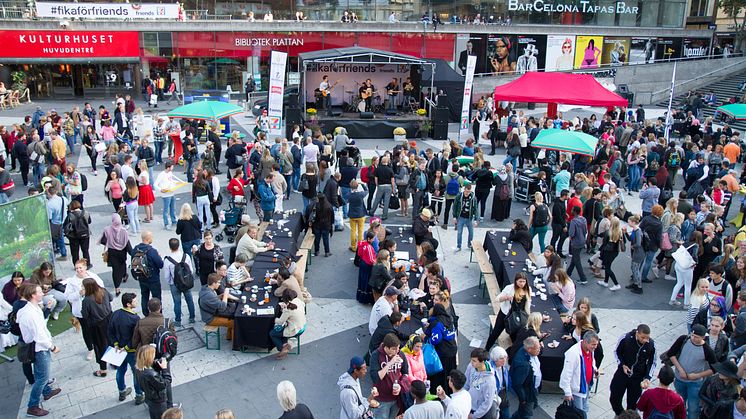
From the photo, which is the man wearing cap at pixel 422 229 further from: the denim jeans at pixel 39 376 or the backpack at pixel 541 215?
the denim jeans at pixel 39 376

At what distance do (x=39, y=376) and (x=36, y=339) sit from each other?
49 cm

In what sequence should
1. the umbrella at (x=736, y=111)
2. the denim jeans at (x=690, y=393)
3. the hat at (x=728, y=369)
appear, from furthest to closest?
the umbrella at (x=736, y=111) < the denim jeans at (x=690, y=393) < the hat at (x=728, y=369)

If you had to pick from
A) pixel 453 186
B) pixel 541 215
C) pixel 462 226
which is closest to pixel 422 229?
pixel 462 226

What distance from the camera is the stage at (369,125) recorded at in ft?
80.6

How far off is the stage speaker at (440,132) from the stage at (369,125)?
707 mm

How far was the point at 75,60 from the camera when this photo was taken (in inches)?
1240

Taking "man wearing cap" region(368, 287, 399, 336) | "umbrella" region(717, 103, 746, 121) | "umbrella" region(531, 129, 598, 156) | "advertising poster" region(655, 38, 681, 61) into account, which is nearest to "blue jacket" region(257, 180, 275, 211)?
"man wearing cap" region(368, 287, 399, 336)

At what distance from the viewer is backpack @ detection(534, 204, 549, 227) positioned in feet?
40.1

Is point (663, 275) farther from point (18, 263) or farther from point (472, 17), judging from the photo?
point (472, 17)

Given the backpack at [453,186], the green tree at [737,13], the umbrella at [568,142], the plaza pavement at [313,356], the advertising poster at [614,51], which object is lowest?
the plaza pavement at [313,356]

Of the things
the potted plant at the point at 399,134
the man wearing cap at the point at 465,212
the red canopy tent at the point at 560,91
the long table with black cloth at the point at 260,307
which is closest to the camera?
the long table with black cloth at the point at 260,307

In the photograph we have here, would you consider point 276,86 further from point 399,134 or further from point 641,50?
point 641,50

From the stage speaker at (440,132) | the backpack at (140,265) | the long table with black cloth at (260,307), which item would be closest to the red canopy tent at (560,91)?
the stage speaker at (440,132)

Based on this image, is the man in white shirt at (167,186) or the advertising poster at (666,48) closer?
the man in white shirt at (167,186)
